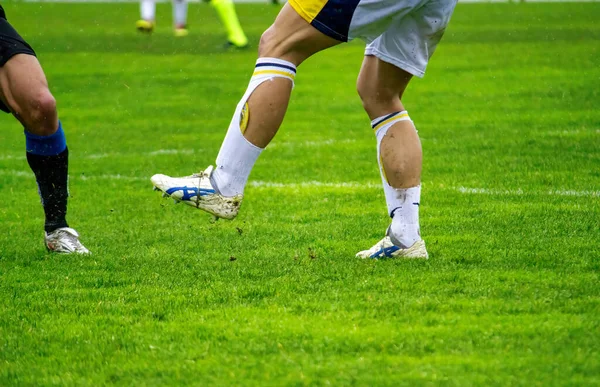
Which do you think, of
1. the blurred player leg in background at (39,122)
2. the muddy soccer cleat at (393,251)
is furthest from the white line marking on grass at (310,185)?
the muddy soccer cleat at (393,251)

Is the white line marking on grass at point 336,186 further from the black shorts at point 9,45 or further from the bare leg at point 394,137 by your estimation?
the black shorts at point 9,45

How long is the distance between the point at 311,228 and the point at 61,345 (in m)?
2.46

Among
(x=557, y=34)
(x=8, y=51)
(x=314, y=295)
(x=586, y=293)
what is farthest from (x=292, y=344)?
(x=557, y=34)

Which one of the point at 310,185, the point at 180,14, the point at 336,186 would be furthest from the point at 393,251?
the point at 180,14

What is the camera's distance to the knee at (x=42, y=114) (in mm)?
5230

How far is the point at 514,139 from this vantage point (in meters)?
9.42

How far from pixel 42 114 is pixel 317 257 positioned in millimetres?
1503

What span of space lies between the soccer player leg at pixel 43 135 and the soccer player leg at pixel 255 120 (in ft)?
3.74

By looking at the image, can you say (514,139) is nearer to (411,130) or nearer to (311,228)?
(311,228)

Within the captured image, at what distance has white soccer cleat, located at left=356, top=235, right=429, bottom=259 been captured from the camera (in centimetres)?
500

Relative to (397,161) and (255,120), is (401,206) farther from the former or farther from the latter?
(255,120)

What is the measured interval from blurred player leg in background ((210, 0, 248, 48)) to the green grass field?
4.40 meters

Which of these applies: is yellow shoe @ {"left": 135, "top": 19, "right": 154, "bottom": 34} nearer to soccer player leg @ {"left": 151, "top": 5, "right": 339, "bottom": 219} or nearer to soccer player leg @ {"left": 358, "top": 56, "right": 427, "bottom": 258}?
soccer player leg @ {"left": 358, "top": 56, "right": 427, "bottom": 258}

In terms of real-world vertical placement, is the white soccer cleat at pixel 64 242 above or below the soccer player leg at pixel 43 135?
below
